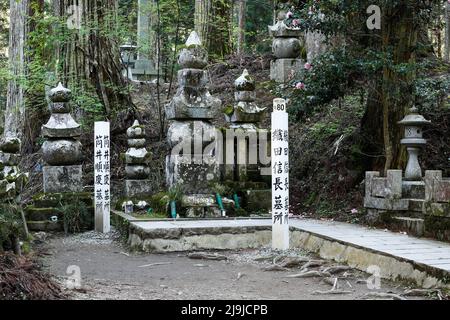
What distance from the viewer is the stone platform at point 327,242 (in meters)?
6.16

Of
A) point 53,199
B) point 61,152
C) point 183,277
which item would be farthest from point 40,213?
point 183,277

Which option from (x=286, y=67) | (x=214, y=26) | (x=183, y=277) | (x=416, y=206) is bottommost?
(x=183, y=277)

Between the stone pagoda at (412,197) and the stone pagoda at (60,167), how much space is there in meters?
5.03

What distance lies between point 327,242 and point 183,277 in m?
2.03

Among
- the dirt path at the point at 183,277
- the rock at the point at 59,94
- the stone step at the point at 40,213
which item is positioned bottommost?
the dirt path at the point at 183,277

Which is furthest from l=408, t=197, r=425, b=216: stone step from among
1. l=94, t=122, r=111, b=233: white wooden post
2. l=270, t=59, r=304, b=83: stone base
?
l=270, t=59, r=304, b=83: stone base

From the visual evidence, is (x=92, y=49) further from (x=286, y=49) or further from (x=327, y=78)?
(x=327, y=78)

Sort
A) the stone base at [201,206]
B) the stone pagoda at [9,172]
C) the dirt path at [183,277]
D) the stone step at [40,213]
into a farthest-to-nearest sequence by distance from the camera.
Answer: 1. the stone step at [40,213]
2. the stone base at [201,206]
3. the stone pagoda at [9,172]
4. the dirt path at [183,277]

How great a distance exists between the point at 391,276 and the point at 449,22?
12.2m

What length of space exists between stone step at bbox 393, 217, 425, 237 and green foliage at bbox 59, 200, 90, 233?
5.35 metres

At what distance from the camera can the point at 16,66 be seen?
14180 millimetres

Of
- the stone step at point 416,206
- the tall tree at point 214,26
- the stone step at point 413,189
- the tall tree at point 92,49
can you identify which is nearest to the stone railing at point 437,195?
the stone step at point 416,206

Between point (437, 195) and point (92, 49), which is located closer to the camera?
point (437, 195)

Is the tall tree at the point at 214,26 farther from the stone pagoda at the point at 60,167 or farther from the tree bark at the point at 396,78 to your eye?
the tree bark at the point at 396,78
